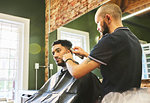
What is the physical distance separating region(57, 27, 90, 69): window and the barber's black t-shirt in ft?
3.98

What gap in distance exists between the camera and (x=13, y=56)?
401 cm

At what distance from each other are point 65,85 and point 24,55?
7.56 feet

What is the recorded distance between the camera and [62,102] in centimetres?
174

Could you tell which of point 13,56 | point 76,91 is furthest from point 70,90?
point 13,56

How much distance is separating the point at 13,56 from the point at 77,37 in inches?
77.5

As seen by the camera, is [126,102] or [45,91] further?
[45,91]

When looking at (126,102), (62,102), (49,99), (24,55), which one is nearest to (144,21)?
(126,102)

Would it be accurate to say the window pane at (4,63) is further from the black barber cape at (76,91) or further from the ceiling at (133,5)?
the ceiling at (133,5)

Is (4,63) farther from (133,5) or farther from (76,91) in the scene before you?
(133,5)

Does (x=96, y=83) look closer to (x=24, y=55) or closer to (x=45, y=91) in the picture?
(x=45, y=91)

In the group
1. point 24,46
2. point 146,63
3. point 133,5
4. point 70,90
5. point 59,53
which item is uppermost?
point 133,5

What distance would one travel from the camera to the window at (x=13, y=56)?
3.85 m

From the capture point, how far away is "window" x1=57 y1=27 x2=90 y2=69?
2766mm

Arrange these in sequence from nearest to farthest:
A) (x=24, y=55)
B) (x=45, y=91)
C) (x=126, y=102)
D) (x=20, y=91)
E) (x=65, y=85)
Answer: (x=126, y=102), (x=65, y=85), (x=45, y=91), (x=20, y=91), (x=24, y=55)
